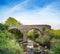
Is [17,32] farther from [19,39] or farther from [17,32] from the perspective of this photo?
[19,39]

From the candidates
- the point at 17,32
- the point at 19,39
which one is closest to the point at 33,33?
the point at 17,32

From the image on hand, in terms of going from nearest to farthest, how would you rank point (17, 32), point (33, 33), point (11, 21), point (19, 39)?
point (19, 39)
point (17, 32)
point (11, 21)
point (33, 33)

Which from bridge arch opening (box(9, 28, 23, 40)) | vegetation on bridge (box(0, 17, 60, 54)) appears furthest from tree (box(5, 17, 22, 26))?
bridge arch opening (box(9, 28, 23, 40))

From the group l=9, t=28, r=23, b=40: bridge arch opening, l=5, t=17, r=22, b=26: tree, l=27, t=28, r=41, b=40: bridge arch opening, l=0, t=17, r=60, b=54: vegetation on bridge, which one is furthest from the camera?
l=5, t=17, r=22, b=26: tree

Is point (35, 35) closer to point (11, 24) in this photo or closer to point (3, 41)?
point (11, 24)

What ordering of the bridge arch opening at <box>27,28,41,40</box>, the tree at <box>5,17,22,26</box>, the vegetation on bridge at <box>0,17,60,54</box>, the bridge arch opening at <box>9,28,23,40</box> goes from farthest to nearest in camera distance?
the tree at <box>5,17,22,26</box>
the bridge arch opening at <box>27,28,41,40</box>
the bridge arch opening at <box>9,28,23,40</box>
the vegetation on bridge at <box>0,17,60,54</box>

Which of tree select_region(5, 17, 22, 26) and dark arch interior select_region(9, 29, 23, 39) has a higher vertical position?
tree select_region(5, 17, 22, 26)

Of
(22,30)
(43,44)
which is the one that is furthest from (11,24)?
(43,44)

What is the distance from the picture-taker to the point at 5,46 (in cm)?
1053

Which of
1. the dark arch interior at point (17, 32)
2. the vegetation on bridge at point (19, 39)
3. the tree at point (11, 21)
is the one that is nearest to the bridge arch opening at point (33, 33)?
the vegetation on bridge at point (19, 39)

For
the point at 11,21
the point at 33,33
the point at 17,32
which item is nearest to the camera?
the point at 17,32

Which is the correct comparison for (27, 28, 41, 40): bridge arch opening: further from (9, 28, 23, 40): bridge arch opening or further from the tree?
the tree

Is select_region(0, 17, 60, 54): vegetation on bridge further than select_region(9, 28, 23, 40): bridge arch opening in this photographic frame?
No

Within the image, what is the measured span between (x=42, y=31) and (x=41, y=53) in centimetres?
927
